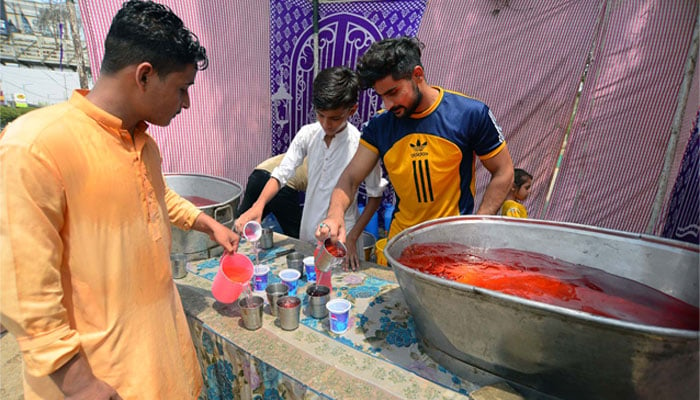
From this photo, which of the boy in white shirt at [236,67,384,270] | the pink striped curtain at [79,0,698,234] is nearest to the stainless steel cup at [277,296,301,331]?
the boy in white shirt at [236,67,384,270]

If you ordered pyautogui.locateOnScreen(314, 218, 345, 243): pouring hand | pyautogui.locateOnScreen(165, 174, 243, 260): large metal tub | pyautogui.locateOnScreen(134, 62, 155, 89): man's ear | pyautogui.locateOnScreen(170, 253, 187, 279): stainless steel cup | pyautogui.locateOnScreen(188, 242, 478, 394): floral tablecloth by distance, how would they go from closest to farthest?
pyautogui.locateOnScreen(134, 62, 155, 89): man's ear → pyautogui.locateOnScreen(188, 242, 478, 394): floral tablecloth → pyautogui.locateOnScreen(314, 218, 345, 243): pouring hand → pyautogui.locateOnScreen(170, 253, 187, 279): stainless steel cup → pyautogui.locateOnScreen(165, 174, 243, 260): large metal tub

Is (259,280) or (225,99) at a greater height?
(225,99)

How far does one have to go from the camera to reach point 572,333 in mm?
1036

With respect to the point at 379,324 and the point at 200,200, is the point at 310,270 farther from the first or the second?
the point at 200,200

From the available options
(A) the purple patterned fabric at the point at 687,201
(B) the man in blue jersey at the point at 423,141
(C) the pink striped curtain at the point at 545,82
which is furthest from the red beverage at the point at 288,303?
(C) the pink striped curtain at the point at 545,82

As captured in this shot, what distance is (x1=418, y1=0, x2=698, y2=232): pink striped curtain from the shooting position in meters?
3.41

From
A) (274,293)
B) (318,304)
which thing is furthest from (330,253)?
(274,293)

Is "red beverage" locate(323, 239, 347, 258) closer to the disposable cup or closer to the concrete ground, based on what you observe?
the disposable cup

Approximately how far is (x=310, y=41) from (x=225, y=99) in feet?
4.76

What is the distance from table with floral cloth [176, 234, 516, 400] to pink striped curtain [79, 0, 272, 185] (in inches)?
104

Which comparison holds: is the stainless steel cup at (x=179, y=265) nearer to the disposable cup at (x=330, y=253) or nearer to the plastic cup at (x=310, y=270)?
the plastic cup at (x=310, y=270)

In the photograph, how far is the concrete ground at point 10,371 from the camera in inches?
111

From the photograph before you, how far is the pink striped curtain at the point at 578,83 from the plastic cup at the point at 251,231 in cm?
307

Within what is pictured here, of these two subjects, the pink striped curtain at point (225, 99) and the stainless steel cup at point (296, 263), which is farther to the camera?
the pink striped curtain at point (225, 99)
